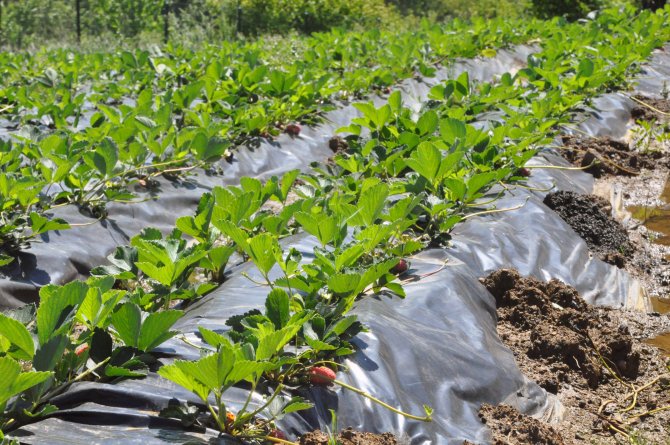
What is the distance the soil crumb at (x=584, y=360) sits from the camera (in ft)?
9.50

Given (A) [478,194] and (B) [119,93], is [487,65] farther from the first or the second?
(A) [478,194]

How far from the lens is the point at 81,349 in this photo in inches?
84.6

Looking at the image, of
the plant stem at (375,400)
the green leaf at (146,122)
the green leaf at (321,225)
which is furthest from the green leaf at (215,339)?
the green leaf at (146,122)

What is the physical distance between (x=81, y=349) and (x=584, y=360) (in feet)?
6.66

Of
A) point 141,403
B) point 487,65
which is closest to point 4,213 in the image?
point 141,403

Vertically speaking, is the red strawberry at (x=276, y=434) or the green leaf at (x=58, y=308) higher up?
the green leaf at (x=58, y=308)

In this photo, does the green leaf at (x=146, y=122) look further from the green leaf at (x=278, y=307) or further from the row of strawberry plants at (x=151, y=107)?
the green leaf at (x=278, y=307)

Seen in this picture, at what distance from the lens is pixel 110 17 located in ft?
64.1

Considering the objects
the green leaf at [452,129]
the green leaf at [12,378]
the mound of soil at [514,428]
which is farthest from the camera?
the green leaf at [452,129]

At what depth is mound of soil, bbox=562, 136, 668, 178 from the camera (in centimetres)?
570

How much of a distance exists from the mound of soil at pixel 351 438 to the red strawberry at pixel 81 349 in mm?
619

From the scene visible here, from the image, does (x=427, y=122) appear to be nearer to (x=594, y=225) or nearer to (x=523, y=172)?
(x=523, y=172)

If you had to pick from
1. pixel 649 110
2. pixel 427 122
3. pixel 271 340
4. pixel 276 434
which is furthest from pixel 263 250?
pixel 649 110

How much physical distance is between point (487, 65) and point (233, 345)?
866 centimetres
